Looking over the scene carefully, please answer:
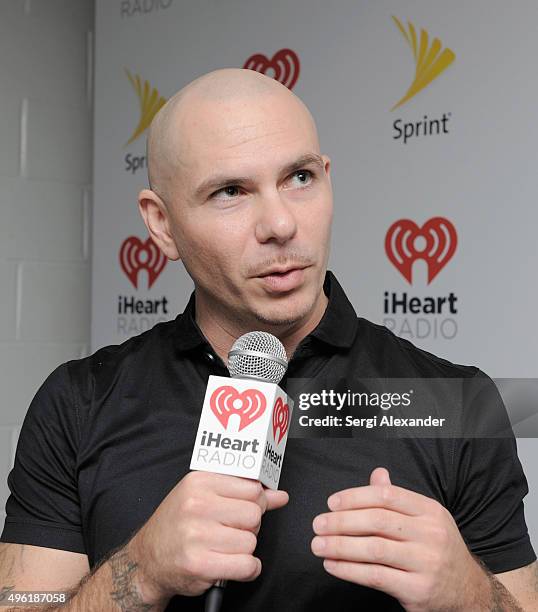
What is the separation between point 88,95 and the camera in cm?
295

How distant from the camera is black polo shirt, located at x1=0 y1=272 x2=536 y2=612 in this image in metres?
1.16

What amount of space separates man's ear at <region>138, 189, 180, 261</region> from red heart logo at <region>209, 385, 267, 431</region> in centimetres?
47

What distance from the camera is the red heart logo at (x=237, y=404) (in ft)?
3.02

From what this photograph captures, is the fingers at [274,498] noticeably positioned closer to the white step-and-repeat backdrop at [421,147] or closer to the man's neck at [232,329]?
the man's neck at [232,329]

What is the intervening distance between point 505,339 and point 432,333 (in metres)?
0.18

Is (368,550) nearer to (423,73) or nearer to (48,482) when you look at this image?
(48,482)

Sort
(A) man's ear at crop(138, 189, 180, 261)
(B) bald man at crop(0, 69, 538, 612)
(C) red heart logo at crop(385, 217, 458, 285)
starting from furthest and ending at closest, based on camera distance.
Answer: (C) red heart logo at crop(385, 217, 458, 285)
(A) man's ear at crop(138, 189, 180, 261)
(B) bald man at crop(0, 69, 538, 612)

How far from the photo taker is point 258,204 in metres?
1.22

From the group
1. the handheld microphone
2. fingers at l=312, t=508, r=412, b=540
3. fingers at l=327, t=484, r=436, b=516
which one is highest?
the handheld microphone

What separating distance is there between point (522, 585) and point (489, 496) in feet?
0.38

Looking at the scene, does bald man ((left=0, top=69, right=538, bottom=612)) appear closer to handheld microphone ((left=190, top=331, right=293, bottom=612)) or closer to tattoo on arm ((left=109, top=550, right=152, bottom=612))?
tattoo on arm ((left=109, top=550, right=152, bottom=612))

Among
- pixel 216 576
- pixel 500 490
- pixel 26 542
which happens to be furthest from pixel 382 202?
pixel 216 576

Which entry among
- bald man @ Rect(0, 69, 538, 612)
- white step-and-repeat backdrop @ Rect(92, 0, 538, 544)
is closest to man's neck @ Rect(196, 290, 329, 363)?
bald man @ Rect(0, 69, 538, 612)

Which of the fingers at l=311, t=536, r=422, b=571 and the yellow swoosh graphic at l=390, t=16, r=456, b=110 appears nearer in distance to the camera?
the fingers at l=311, t=536, r=422, b=571
